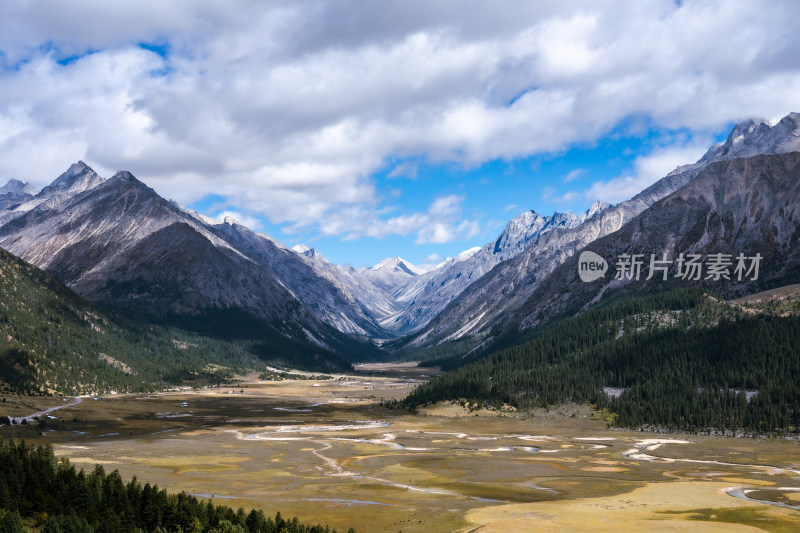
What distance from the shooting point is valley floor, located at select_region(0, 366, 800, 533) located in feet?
255

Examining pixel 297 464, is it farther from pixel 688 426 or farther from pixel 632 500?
pixel 688 426

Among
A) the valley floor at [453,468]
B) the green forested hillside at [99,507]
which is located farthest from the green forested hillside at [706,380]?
the green forested hillside at [99,507]

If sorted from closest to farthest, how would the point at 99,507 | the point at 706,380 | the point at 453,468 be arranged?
1. the point at 99,507
2. the point at 453,468
3. the point at 706,380

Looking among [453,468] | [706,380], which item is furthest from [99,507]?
[706,380]

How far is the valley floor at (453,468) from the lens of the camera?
255ft

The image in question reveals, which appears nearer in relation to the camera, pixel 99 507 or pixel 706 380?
pixel 99 507

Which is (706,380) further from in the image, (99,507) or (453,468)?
(99,507)

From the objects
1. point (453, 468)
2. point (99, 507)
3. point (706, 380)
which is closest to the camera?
point (99, 507)

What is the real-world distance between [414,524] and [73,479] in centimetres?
3970

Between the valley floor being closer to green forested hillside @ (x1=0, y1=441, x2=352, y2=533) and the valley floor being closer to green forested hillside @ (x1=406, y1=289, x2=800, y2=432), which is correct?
green forested hillside @ (x1=406, y1=289, x2=800, y2=432)

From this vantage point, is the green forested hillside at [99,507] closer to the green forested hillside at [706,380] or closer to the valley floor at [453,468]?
the valley floor at [453,468]

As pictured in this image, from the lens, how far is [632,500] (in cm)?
8588

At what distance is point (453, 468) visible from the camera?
113m

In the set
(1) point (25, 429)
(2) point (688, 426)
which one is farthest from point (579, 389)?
(1) point (25, 429)
